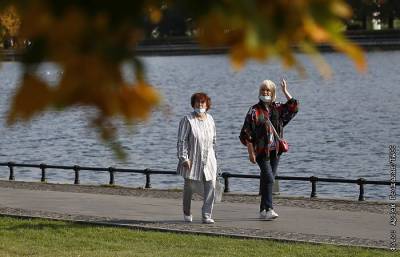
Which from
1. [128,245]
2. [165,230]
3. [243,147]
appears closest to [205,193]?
[165,230]

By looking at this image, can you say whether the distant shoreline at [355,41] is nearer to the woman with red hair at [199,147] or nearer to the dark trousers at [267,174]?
the dark trousers at [267,174]

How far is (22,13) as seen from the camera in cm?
236

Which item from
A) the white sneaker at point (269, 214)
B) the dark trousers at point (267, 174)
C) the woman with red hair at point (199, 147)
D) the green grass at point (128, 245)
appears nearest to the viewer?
the green grass at point (128, 245)

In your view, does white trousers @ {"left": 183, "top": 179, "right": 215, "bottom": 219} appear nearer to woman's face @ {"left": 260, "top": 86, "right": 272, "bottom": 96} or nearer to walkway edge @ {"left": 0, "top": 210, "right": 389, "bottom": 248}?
walkway edge @ {"left": 0, "top": 210, "right": 389, "bottom": 248}

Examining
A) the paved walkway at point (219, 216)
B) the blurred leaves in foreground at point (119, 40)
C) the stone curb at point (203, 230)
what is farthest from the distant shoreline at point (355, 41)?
the blurred leaves in foreground at point (119, 40)

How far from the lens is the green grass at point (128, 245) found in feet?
37.8

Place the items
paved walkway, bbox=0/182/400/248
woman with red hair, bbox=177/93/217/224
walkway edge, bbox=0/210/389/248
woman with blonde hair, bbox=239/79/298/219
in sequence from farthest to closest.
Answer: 1. woman with blonde hair, bbox=239/79/298/219
2. woman with red hair, bbox=177/93/217/224
3. paved walkway, bbox=0/182/400/248
4. walkway edge, bbox=0/210/389/248

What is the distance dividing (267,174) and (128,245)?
2.84 metres

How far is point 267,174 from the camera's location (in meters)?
14.3

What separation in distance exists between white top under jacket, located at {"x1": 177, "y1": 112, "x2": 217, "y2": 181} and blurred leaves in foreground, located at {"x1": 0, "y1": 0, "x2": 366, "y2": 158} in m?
11.4

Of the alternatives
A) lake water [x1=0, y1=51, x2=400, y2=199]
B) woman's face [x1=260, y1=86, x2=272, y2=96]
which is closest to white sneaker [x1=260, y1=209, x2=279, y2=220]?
woman's face [x1=260, y1=86, x2=272, y2=96]

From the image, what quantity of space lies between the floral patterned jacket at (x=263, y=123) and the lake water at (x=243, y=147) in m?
2.41

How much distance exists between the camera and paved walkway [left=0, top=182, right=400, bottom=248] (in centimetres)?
1310

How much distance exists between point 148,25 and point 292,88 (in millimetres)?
71149
